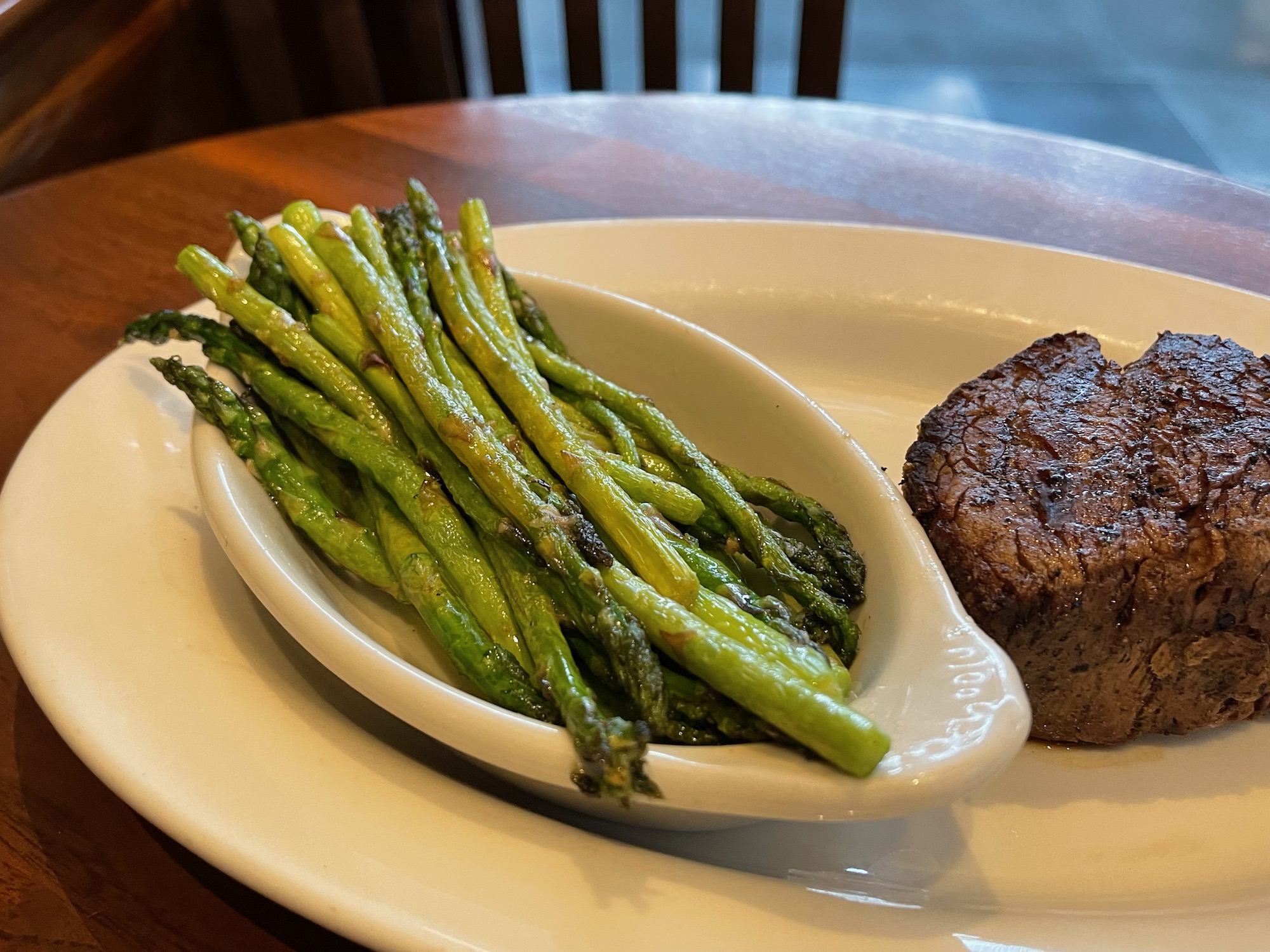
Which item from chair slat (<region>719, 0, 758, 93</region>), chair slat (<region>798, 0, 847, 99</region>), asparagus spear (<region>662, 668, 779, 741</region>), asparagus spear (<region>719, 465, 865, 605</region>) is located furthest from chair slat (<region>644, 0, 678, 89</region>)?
asparagus spear (<region>662, 668, 779, 741</region>)

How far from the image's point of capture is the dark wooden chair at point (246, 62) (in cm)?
332

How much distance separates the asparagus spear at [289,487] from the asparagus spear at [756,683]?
0.40m

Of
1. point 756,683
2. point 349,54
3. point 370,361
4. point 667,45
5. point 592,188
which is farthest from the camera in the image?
point 349,54

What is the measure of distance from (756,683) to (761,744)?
7 cm

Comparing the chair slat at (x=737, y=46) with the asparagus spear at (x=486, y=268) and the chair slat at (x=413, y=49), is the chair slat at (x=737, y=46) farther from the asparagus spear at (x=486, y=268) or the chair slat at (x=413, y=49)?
the asparagus spear at (x=486, y=268)

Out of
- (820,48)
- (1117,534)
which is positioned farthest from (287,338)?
(820,48)

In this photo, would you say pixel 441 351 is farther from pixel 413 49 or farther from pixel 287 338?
pixel 413 49

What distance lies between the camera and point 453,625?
122 cm

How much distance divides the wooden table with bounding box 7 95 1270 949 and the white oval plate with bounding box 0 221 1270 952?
1.66ft

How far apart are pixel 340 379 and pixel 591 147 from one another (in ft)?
5.10

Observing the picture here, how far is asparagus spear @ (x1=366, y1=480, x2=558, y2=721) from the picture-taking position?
1.15 metres

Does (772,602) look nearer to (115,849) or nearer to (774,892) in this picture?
(774,892)

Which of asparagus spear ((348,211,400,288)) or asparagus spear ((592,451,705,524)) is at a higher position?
asparagus spear ((348,211,400,288))

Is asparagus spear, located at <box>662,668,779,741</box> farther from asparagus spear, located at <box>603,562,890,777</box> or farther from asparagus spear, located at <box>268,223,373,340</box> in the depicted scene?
asparagus spear, located at <box>268,223,373,340</box>
